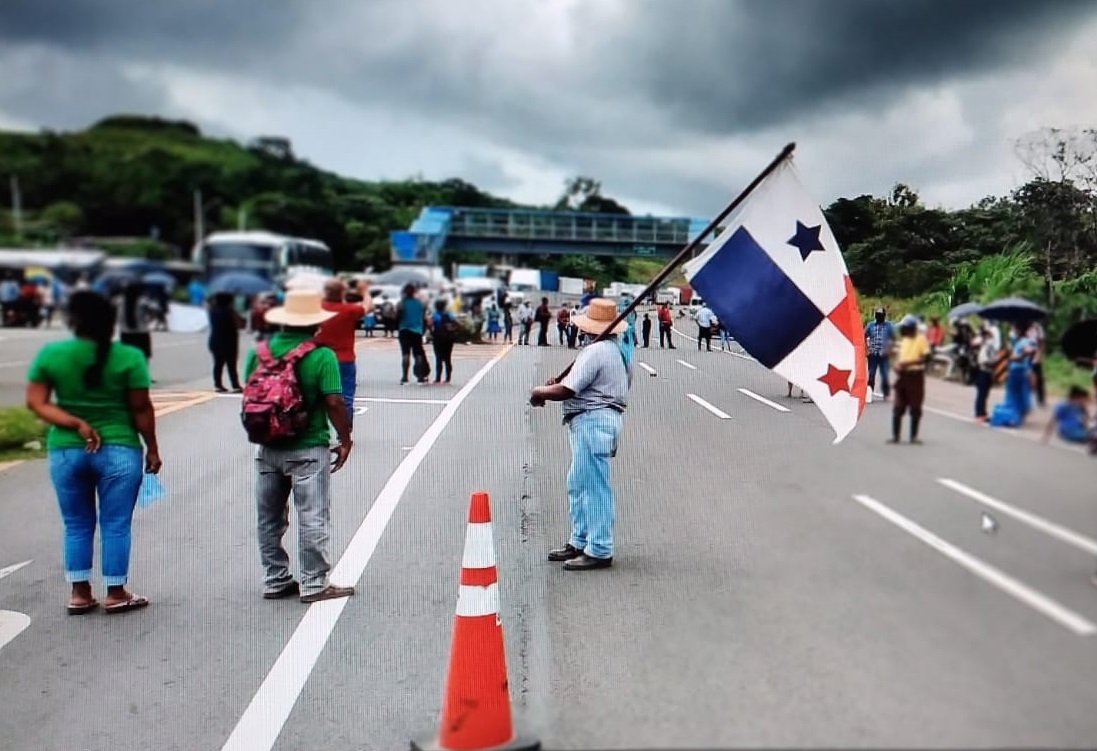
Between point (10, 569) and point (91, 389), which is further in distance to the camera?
point (10, 569)

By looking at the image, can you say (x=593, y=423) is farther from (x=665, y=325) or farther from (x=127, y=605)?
(x=127, y=605)

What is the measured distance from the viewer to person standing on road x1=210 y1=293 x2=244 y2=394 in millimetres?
3143

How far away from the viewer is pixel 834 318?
2127mm

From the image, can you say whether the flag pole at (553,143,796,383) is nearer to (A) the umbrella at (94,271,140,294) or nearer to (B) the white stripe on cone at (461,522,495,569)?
(B) the white stripe on cone at (461,522,495,569)

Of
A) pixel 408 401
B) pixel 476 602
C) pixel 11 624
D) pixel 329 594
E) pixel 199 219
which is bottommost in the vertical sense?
pixel 11 624

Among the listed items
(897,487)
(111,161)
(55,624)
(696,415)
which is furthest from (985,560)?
(55,624)

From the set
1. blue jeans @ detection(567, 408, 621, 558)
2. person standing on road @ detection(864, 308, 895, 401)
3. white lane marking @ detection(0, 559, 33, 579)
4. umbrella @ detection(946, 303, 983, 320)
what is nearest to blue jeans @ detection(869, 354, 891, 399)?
person standing on road @ detection(864, 308, 895, 401)

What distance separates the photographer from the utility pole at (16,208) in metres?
2.86

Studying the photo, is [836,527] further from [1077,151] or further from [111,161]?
[111,161]

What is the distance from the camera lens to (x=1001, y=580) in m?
1.44

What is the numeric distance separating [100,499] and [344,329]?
1.30 meters

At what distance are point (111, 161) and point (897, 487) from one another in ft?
7.91

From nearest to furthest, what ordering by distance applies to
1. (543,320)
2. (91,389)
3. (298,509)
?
(543,320) < (91,389) < (298,509)

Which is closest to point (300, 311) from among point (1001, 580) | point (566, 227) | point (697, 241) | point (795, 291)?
point (566, 227)
